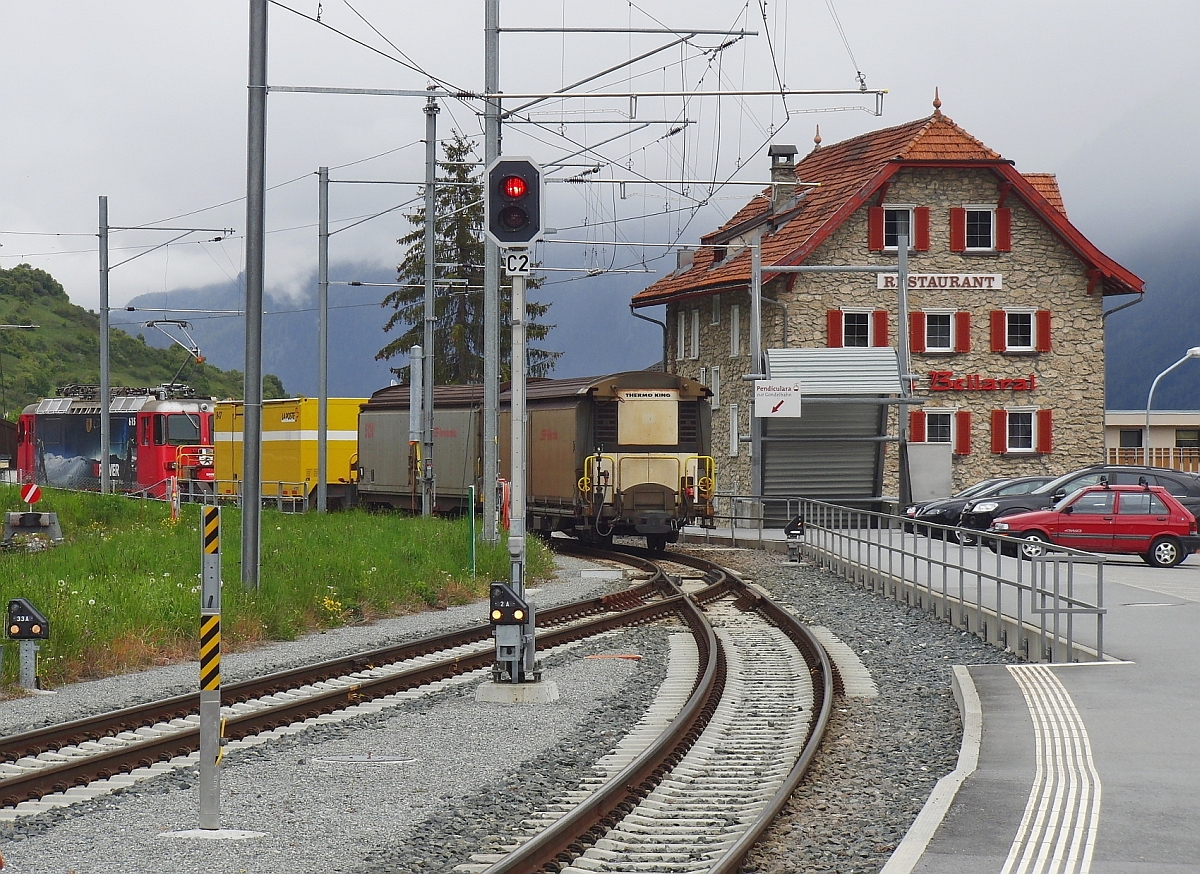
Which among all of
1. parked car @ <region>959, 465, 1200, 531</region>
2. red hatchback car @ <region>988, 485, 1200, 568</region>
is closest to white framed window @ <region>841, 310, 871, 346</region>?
parked car @ <region>959, 465, 1200, 531</region>

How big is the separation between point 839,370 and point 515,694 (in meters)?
23.9

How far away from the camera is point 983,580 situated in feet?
54.7

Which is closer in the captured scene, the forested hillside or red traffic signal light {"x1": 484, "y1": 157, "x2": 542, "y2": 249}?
red traffic signal light {"x1": 484, "y1": 157, "x2": 542, "y2": 249}

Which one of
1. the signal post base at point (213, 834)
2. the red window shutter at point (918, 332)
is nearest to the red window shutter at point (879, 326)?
the red window shutter at point (918, 332)

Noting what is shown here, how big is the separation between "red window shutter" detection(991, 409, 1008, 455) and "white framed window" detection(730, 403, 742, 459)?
7.76 meters

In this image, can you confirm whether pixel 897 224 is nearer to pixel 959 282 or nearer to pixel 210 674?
pixel 959 282

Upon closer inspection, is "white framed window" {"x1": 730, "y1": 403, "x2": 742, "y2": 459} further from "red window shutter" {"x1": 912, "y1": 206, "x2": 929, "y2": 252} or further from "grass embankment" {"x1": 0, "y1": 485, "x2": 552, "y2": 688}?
"grass embankment" {"x1": 0, "y1": 485, "x2": 552, "y2": 688}

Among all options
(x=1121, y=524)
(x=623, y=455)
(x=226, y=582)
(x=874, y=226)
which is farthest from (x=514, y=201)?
(x=874, y=226)

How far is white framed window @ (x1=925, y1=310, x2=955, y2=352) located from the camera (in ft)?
155

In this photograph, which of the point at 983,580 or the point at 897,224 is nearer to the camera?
the point at 983,580

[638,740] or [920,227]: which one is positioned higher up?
[920,227]

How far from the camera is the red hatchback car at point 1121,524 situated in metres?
27.5

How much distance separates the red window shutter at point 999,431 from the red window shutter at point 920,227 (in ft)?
18.2

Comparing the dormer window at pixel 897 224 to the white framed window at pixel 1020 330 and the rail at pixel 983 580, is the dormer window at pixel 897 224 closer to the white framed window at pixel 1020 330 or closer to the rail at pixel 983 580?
Answer: the white framed window at pixel 1020 330
